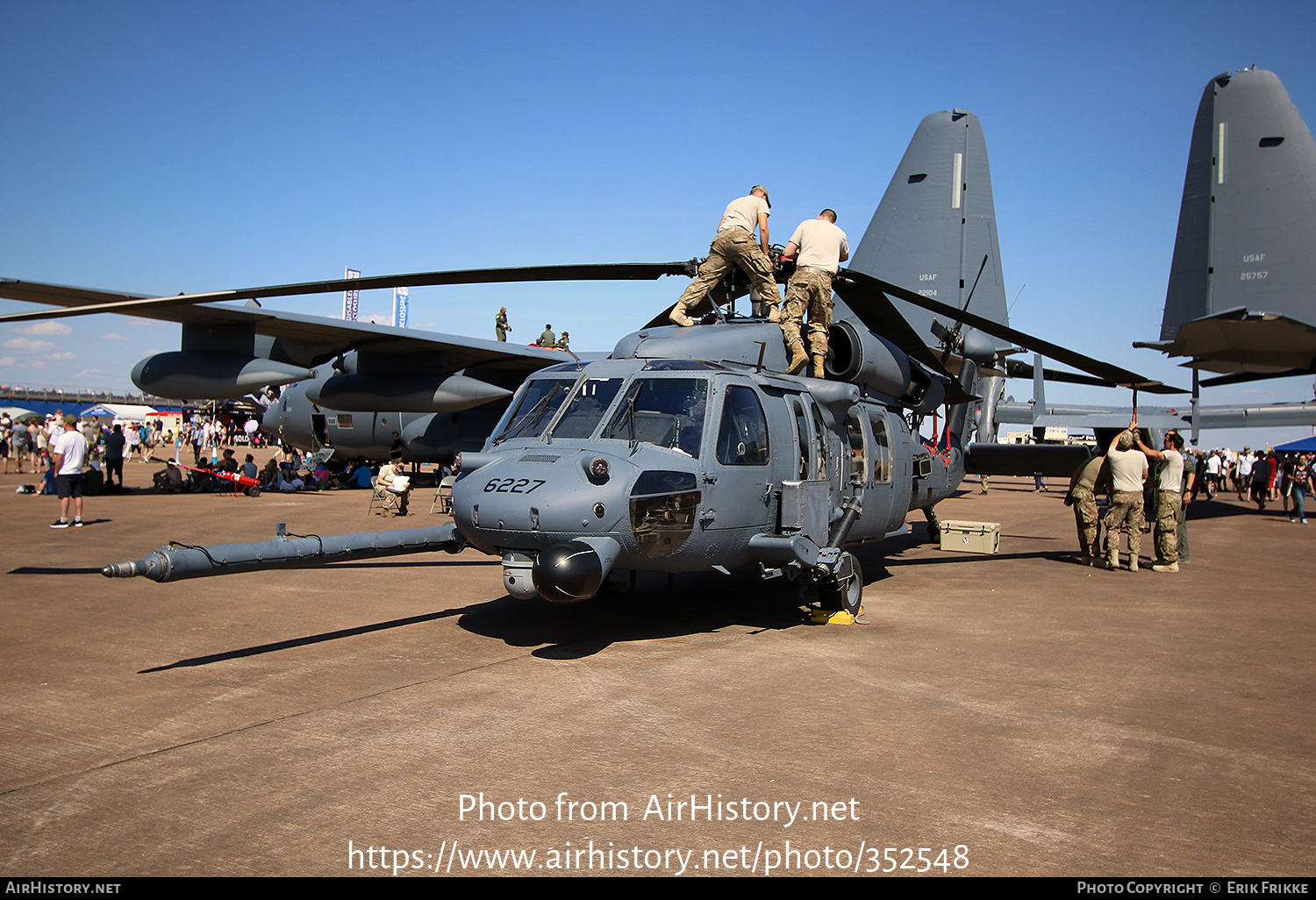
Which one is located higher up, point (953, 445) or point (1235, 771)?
point (953, 445)

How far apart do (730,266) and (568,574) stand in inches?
162

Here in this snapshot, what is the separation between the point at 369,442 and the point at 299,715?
1880 cm

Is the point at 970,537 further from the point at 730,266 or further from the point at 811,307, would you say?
the point at 730,266

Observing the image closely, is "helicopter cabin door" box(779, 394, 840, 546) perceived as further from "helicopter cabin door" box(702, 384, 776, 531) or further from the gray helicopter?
"helicopter cabin door" box(702, 384, 776, 531)

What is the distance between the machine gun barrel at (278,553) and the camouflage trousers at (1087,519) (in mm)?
9475

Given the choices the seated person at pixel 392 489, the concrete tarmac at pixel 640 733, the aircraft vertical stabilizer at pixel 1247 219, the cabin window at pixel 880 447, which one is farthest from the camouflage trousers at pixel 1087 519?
the seated person at pixel 392 489

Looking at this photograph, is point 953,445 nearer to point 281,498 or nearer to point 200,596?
point 200,596

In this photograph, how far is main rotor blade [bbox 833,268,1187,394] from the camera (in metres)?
7.86

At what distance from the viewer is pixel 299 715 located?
185 inches

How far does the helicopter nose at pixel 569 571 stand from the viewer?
5.45 metres

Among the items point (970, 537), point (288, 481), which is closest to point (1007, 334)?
point (970, 537)

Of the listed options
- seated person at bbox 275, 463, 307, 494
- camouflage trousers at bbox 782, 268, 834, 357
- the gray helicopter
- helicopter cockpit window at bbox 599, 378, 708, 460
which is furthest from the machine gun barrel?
seated person at bbox 275, 463, 307, 494

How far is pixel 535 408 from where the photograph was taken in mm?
7133
